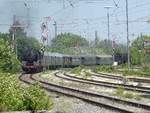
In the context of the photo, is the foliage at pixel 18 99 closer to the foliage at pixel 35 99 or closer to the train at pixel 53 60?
the foliage at pixel 35 99

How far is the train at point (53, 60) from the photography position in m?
62.6

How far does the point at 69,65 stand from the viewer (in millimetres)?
82938

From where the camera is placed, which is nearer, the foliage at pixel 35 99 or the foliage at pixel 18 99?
the foliage at pixel 18 99

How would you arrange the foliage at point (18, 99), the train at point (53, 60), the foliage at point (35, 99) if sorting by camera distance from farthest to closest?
the train at point (53, 60) < the foliage at point (35, 99) < the foliage at point (18, 99)

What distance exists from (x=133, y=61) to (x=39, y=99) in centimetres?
8109

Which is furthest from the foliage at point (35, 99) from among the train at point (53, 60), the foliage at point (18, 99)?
the train at point (53, 60)

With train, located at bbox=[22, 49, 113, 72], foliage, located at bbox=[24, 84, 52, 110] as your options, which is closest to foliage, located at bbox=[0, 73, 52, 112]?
foliage, located at bbox=[24, 84, 52, 110]

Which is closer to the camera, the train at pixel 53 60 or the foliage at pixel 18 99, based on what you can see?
the foliage at pixel 18 99

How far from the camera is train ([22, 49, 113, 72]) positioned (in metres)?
62.6

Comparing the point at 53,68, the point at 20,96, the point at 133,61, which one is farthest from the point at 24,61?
the point at 20,96

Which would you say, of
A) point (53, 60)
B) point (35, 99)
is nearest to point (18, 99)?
point (35, 99)

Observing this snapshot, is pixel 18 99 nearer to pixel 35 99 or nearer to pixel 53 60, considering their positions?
pixel 35 99

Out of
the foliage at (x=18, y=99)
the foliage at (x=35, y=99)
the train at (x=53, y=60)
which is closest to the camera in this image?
Answer: the foliage at (x=18, y=99)

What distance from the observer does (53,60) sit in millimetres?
71375
